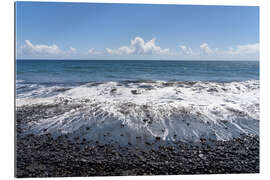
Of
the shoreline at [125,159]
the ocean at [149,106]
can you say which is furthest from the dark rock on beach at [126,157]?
the ocean at [149,106]

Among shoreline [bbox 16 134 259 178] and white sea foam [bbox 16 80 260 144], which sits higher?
white sea foam [bbox 16 80 260 144]

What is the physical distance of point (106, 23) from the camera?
3951 millimetres

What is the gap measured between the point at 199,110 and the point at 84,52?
3461 millimetres

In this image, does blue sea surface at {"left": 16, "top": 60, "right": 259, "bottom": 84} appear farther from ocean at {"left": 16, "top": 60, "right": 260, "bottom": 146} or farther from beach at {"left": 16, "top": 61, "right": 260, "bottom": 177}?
beach at {"left": 16, "top": 61, "right": 260, "bottom": 177}

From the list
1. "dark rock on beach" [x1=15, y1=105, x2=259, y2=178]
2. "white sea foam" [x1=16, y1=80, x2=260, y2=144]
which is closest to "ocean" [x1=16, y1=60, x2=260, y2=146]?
"white sea foam" [x1=16, y1=80, x2=260, y2=144]

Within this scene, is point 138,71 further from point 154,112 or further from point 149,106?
point 154,112

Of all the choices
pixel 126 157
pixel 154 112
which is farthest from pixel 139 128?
pixel 126 157

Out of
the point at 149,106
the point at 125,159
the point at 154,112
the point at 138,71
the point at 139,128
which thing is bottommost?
the point at 125,159

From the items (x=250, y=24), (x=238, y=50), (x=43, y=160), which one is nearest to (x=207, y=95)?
(x=238, y=50)

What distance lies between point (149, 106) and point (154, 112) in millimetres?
274

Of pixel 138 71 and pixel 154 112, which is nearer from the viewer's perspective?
pixel 154 112

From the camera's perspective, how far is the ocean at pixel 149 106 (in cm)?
369

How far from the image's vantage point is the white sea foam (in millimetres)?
3697

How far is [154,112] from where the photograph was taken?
14.4 feet
